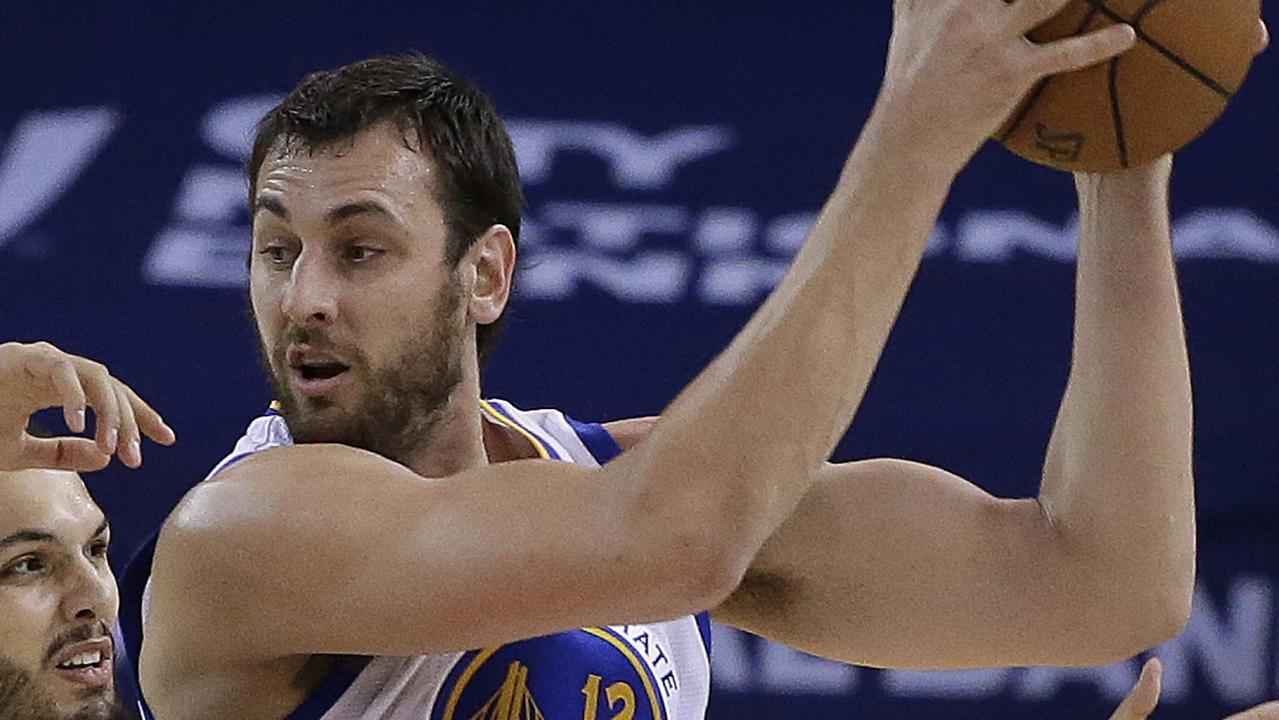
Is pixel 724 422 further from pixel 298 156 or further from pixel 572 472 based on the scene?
pixel 298 156

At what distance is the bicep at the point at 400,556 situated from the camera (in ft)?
6.55

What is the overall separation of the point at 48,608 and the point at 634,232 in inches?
53.1

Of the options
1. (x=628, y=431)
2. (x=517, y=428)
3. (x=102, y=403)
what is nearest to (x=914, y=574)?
(x=628, y=431)

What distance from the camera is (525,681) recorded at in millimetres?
2348

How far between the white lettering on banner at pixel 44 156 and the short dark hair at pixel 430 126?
1.72 meters

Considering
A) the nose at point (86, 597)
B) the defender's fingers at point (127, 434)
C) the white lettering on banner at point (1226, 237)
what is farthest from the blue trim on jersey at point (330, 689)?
the white lettering on banner at point (1226, 237)

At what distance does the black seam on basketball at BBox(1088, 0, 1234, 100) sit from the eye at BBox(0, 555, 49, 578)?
8.36 feet

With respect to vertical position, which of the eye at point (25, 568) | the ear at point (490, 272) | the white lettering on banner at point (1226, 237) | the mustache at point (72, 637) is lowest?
the mustache at point (72, 637)

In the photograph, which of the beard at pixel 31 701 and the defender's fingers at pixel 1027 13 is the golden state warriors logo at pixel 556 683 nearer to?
the defender's fingers at pixel 1027 13

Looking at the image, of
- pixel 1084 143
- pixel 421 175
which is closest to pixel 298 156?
pixel 421 175

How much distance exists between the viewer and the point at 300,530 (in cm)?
211

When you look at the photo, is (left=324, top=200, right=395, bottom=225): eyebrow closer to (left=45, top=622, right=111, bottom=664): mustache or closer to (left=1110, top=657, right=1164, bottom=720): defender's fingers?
(left=1110, top=657, right=1164, bottom=720): defender's fingers

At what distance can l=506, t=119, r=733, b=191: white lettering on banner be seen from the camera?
4.21 m

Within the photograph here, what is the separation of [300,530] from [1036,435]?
237 cm
